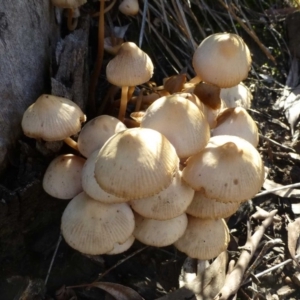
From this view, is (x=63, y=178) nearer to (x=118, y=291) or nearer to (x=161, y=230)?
(x=161, y=230)

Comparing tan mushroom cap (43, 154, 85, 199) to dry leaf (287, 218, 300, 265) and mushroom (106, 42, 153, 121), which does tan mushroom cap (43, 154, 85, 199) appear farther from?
dry leaf (287, 218, 300, 265)

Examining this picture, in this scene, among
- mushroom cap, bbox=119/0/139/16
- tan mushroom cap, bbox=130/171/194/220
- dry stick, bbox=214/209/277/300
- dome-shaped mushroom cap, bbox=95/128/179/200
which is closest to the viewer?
dome-shaped mushroom cap, bbox=95/128/179/200

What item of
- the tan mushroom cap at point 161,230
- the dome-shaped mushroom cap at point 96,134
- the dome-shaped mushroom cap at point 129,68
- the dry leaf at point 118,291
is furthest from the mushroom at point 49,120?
the dry leaf at point 118,291

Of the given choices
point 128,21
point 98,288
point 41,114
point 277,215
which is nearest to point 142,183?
point 41,114

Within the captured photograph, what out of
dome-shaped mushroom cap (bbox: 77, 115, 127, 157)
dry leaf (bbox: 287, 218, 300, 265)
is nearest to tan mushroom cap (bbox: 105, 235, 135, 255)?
dome-shaped mushroom cap (bbox: 77, 115, 127, 157)

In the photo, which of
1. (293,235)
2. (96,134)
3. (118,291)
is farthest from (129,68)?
(293,235)

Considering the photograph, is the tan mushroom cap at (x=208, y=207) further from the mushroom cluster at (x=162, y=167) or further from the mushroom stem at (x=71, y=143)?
the mushroom stem at (x=71, y=143)
